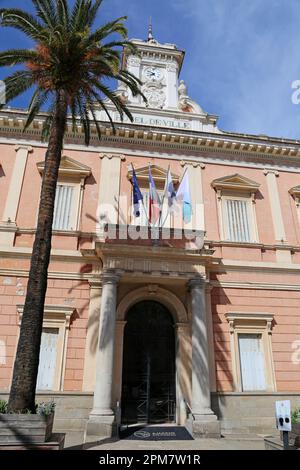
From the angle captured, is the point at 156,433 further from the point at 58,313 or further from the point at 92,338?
the point at 58,313

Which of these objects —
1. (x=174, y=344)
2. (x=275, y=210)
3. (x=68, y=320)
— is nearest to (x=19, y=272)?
(x=68, y=320)

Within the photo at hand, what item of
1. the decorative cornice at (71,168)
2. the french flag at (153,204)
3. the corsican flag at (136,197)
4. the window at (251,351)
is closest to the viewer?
the window at (251,351)

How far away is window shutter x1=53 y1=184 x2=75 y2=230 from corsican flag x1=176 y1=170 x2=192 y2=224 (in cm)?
411

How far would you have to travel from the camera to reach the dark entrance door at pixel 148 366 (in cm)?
1193

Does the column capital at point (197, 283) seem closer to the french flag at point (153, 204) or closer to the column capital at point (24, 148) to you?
the french flag at point (153, 204)

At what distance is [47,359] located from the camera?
1155 centimetres

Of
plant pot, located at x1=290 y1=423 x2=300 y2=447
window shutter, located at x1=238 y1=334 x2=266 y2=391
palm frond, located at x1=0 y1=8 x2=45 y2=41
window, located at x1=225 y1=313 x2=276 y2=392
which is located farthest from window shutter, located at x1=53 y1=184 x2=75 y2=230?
plant pot, located at x1=290 y1=423 x2=300 y2=447

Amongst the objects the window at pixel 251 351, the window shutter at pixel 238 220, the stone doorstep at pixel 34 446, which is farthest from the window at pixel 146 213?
the stone doorstep at pixel 34 446

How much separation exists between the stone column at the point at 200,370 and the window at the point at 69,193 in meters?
4.98

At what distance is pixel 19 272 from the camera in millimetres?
12359

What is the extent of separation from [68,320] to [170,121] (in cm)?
956

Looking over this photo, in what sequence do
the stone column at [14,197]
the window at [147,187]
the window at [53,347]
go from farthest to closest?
the window at [147,187], the stone column at [14,197], the window at [53,347]

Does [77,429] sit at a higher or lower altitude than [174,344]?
lower

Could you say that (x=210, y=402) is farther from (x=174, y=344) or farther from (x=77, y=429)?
(x=77, y=429)
